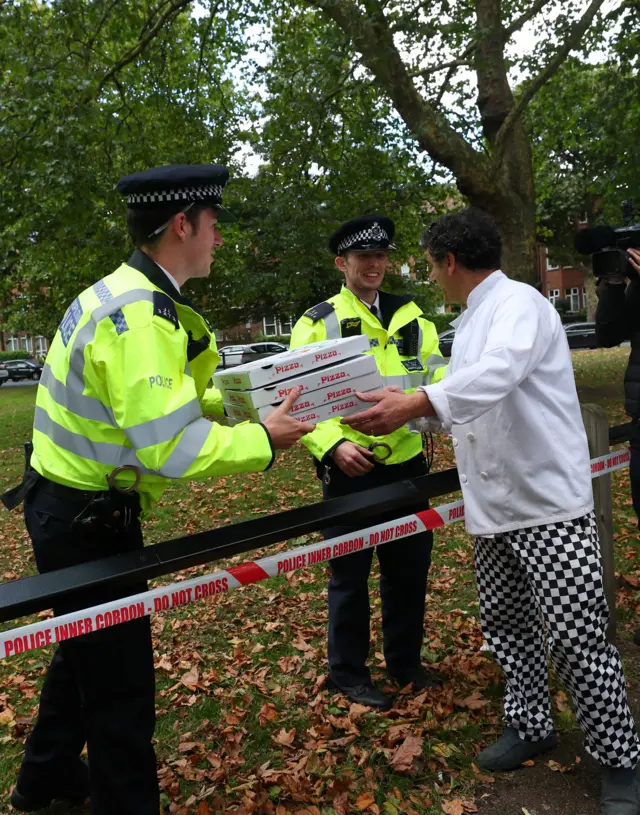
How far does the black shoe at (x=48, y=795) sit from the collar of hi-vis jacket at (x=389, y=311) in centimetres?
237

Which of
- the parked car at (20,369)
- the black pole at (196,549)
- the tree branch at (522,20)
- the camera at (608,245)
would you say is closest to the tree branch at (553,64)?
the tree branch at (522,20)

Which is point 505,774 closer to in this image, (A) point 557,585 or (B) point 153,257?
(A) point 557,585

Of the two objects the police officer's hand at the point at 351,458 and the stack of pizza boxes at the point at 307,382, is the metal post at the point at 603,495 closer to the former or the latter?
the police officer's hand at the point at 351,458

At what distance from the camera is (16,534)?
784 centimetres

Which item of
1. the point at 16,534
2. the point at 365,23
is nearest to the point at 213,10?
A: the point at 365,23

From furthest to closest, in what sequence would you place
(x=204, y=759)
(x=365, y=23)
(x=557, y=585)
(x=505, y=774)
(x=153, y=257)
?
(x=365, y=23) < (x=204, y=759) < (x=505, y=774) < (x=557, y=585) < (x=153, y=257)

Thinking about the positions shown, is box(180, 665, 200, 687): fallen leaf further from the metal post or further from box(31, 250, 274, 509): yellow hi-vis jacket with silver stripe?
the metal post

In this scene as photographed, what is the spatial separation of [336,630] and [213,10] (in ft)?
34.5

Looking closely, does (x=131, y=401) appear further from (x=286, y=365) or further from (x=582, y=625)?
(x=582, y=625)

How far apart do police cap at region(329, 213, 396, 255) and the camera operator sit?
111 cm

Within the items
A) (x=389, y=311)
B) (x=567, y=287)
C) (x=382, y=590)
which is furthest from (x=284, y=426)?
(x=567, y=287)

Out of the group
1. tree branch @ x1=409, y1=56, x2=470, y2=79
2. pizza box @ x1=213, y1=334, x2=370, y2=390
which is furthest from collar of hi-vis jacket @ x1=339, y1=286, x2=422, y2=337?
tree branch @ x1=409, y1=56, x2=470, y2=79

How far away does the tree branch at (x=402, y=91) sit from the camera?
784cm

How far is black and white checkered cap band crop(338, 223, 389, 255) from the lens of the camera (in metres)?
3.48
